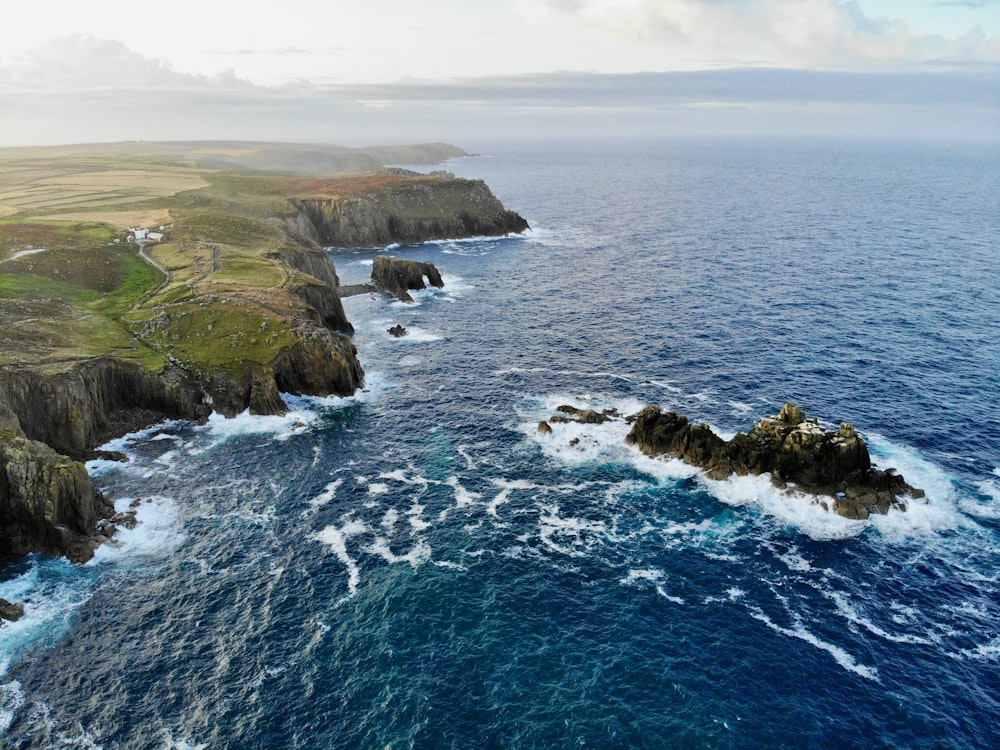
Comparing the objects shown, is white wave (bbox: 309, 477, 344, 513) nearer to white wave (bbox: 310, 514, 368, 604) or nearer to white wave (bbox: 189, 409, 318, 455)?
white wave (bbox: 310, 514, 368, 604)

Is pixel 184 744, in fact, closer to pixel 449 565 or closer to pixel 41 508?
pixel 449 565

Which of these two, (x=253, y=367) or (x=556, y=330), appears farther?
(x=556, y=330)

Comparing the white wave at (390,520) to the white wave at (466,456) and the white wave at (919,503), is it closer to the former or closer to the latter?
the white wave at (466,456)

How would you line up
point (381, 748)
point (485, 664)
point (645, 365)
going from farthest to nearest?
point (645, 365) → point (485, 664) → point (381, 748)

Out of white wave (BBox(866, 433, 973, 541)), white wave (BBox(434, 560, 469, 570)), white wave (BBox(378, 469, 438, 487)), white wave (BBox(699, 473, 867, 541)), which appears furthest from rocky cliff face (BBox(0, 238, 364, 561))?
white wave (BBox(866, 433, 973, 541))

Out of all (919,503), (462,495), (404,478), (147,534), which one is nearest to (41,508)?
(147,534)

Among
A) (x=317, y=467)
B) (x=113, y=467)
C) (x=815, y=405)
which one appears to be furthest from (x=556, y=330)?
(x=113, y=467)

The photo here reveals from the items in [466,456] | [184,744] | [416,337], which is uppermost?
[416,337]

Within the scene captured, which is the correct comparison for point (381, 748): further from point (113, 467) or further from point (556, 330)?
point (556, 330)
